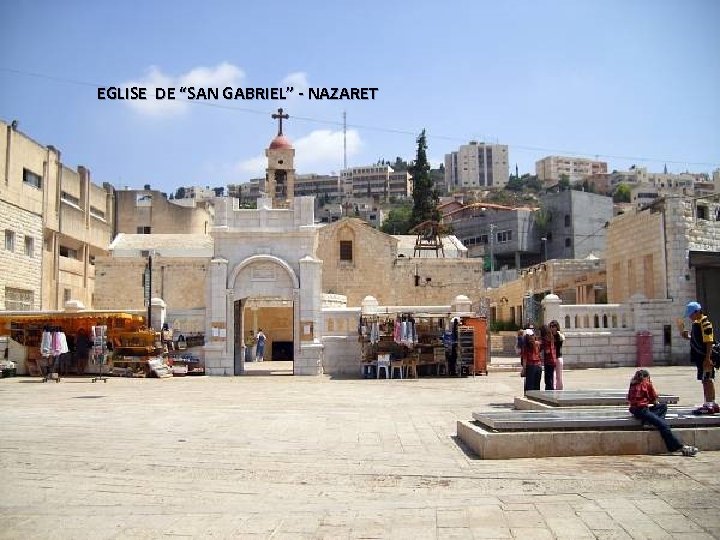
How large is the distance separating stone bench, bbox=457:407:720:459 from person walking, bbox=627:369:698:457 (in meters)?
A: 0.09

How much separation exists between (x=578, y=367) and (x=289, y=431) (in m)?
15.5

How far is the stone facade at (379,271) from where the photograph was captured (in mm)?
39188

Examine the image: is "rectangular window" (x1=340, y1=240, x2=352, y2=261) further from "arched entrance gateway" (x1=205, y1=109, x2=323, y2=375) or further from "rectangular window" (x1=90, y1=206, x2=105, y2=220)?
"rectangular window" (x1=90, y1=206, x2=105, y2=220)

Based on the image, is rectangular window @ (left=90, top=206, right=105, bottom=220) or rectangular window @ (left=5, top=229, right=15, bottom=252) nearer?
rectangular window @ (left=5, top=229, right=15, bottom=252)

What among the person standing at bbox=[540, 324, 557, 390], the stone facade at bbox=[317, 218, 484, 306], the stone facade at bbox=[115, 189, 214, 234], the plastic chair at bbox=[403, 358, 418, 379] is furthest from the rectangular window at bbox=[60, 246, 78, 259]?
the person standing at bbox=[540, 324, 557, 390]

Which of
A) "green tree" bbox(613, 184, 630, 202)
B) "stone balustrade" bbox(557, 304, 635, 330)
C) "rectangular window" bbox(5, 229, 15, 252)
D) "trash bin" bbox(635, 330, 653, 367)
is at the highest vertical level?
"green tree" bbox(613, 184, 630, 202)

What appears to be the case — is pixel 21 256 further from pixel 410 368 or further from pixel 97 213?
pixel 410 368

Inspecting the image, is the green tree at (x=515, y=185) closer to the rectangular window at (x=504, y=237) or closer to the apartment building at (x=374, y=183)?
the apartment building at (x=374, y=183)

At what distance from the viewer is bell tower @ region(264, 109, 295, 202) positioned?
100 ft

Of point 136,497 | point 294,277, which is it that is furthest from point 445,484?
point 294,277

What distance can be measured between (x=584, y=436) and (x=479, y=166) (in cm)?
17945

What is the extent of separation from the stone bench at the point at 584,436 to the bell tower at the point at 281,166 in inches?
912

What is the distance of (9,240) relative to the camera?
32844mm

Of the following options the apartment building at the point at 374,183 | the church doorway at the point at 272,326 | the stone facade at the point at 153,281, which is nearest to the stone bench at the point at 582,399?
the church doorway at the point at 272,326
